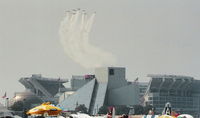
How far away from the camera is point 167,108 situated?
4797 centimetres

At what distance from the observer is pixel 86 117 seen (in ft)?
187

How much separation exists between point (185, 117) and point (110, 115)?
28.4 ft

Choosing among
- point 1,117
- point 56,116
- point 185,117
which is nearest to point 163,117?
Result: point 185,117

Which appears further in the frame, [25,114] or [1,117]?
[25,114]

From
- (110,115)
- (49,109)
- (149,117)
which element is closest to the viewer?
(110,115)

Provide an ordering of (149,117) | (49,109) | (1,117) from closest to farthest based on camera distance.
Answer: (1,117)
(149,117)
(49,109)

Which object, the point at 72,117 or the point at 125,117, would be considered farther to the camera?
the point at 72,117

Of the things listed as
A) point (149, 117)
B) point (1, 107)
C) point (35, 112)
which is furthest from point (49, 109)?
point (1, 107)

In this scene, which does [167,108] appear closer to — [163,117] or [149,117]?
[149,117]

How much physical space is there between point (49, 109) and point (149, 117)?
10112 mm

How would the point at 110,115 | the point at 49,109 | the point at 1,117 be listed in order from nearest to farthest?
the point at 1,117, the point at 110,115, the point at 49,109

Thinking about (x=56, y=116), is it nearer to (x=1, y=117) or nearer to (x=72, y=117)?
(x=72, y=117)

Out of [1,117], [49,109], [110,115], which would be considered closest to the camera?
[1,117]

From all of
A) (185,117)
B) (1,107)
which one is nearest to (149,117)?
(185,117)
